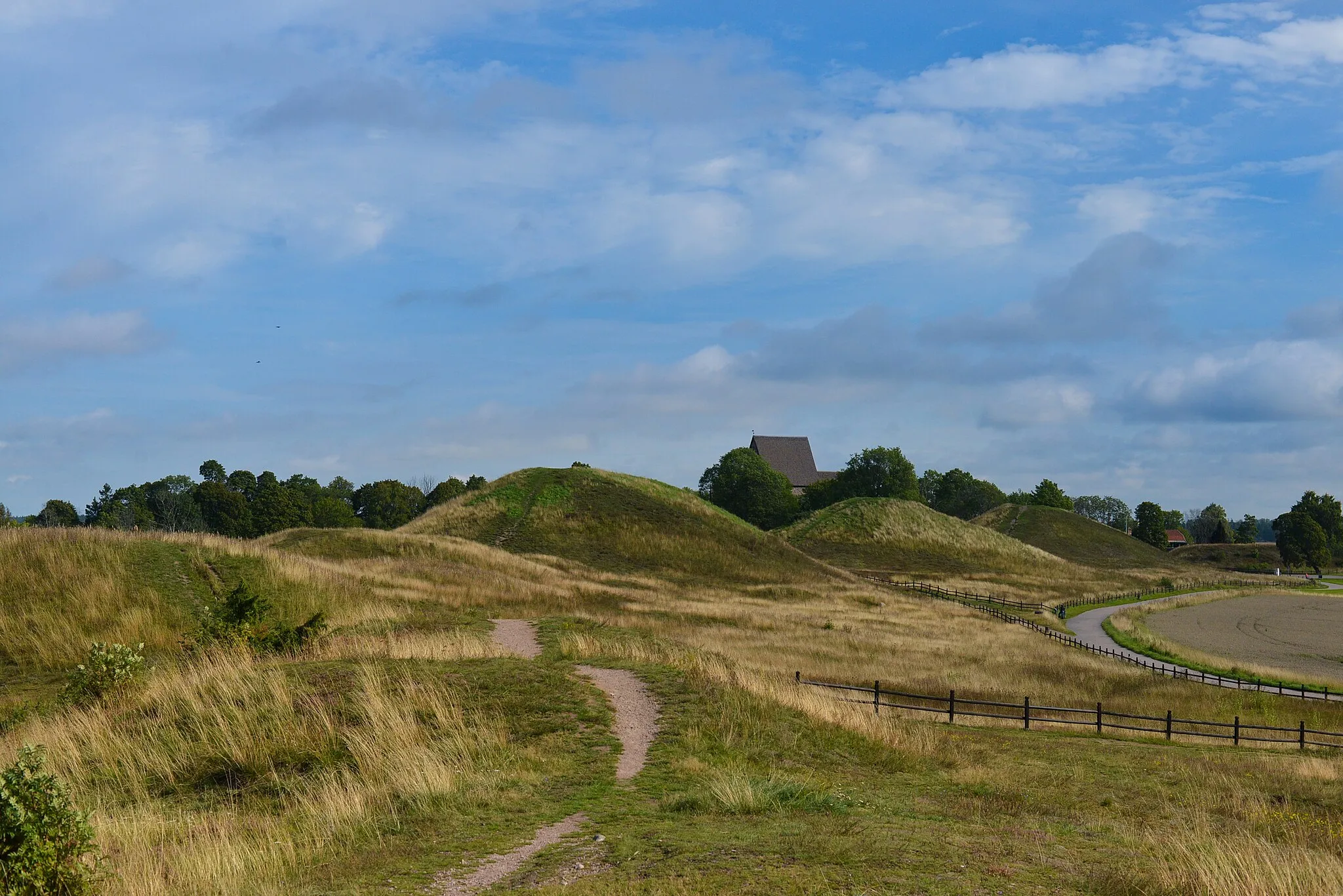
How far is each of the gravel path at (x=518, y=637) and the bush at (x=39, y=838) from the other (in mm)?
13059

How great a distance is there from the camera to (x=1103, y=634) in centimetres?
6712

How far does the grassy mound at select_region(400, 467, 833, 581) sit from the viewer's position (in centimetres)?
8094

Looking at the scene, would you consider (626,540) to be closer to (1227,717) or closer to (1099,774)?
(1227,717)

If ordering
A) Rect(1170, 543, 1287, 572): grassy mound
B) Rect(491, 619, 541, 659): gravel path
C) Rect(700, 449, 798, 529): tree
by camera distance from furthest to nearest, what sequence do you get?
1. Rect(1170, 543, 1287, 572): grassy mound
2. Rect(700, 449, 798, 529): tree
3. Rect(491, 619, 541, 659): gravel path

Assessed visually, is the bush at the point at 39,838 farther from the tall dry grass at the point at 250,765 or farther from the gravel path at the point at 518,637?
the gravel path at the point at 518,637

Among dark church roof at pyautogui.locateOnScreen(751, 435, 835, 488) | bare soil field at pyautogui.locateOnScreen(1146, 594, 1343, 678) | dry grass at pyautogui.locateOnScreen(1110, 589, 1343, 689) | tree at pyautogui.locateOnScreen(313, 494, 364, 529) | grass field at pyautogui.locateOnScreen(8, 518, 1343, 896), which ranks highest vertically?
dark church roof at pyautogui.locateOnScreen(751, 435, 835, 488)

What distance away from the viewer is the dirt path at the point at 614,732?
9578mm

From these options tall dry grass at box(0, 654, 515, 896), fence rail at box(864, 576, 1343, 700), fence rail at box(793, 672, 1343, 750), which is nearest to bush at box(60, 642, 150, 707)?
tall dry grass at box(0, 654, 515, 896)

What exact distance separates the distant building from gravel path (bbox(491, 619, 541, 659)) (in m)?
152

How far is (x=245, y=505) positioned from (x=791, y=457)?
103213 mm

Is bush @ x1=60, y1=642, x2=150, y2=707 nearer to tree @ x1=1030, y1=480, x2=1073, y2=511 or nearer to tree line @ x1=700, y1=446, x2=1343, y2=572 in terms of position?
tree line @ x1=700, y1=446, x2=1343, y2=572

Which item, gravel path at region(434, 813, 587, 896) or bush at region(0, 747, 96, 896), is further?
gravel path at region(434, 813, 587, 896)

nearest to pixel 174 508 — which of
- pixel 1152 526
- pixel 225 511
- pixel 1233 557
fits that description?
pixel 225 511

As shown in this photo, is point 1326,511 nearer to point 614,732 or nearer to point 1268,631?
point 1268,631
